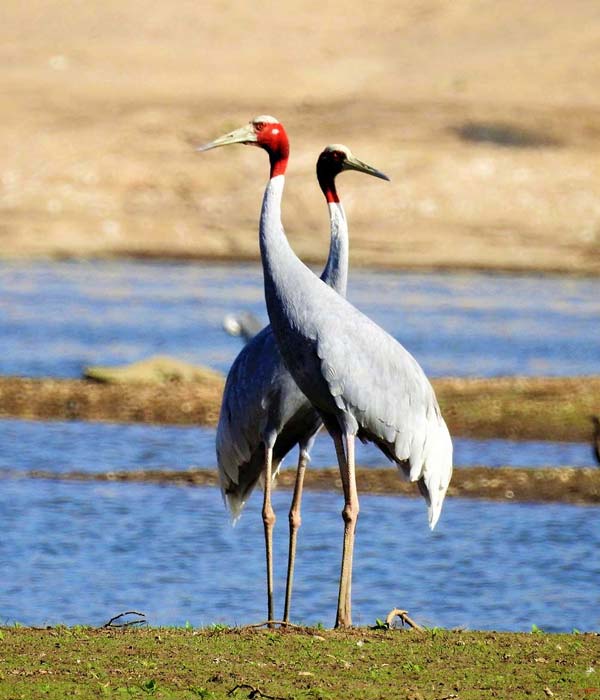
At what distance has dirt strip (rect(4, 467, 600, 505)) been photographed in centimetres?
1588

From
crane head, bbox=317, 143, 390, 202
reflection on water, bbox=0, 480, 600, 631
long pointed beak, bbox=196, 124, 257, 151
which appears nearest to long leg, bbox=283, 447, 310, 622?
crane head, bbox=317, 143, 390, 202

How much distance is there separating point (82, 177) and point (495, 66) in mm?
22167

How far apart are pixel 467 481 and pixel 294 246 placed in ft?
128

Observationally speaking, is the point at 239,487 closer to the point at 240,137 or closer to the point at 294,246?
the point at 240,137

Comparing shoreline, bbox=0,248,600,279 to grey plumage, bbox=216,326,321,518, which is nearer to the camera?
grey plumage, bbox=216,326,321,518

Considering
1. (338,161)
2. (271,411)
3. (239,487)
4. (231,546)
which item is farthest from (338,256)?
(231,546)

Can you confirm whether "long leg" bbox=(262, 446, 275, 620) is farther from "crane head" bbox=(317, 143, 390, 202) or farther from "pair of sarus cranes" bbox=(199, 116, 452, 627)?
"crane head" bbox=(317, 143, 390, 202)

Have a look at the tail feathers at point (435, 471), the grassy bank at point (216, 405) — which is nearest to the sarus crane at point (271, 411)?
the tail feathers at point (435, 471)

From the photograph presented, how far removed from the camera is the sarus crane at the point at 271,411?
862cm

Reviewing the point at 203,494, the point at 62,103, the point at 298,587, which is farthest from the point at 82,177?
the point at 298,587

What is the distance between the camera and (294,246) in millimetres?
54906

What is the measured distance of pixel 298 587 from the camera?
12.0m

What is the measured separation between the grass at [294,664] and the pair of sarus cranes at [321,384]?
0.60m

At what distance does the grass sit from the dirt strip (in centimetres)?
787
